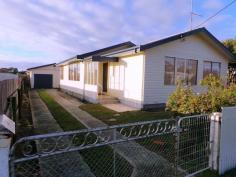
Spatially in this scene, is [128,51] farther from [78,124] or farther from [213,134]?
[213,134]

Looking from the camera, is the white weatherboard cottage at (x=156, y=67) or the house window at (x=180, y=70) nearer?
the white weatherboard cottage at (x=156, y=67)

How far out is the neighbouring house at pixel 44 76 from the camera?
34.0 metres

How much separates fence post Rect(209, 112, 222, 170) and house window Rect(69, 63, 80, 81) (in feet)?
54.4

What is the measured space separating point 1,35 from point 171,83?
33.1 ft

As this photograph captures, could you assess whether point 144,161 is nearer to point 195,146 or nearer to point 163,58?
point 195,146

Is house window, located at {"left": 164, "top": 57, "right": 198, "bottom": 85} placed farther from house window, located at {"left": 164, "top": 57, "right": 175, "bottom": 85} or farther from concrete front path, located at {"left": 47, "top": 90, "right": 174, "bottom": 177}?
concrete front path, located at {"left": 47, "top": 90, "right": 174, "bottom": 177}

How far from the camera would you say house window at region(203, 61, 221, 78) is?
1559cm

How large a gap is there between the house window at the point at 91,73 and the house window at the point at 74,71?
117 inches


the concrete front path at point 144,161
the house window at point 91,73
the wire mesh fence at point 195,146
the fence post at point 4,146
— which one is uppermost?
the house window at point 91,73

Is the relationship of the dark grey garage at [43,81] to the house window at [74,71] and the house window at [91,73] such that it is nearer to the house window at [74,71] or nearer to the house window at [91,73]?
the house window at [74,71]

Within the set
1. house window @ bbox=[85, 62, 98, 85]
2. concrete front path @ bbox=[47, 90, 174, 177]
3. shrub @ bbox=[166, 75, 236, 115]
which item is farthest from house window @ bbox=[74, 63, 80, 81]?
concrete front path @ bbox=[47, 90, 174, 177]

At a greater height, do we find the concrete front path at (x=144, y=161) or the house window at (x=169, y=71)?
the house window at (x=169, y=71)

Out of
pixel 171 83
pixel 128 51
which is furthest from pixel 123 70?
pixel 171 83

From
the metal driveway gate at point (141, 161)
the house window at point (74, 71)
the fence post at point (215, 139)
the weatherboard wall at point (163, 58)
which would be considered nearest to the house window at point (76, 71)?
the house window at point (74, 71)
